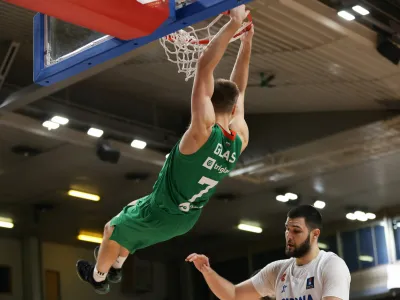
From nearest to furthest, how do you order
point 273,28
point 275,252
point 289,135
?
1. point 273,28
2. point 289,135
3. point 275,252

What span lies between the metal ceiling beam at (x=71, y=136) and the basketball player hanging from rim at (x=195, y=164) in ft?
21.3

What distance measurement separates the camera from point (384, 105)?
1338cm

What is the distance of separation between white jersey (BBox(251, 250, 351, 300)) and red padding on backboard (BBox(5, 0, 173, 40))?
6.75ft

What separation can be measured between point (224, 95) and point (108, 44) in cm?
89

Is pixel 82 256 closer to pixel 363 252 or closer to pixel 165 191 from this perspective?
pixel 363 252

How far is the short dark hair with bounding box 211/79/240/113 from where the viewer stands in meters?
5.80

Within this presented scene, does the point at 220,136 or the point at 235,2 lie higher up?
the point at 235,2

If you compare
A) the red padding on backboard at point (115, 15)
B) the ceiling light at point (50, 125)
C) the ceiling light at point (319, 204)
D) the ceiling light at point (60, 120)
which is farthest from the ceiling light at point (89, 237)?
the red padding on backboard at point (115, 15)

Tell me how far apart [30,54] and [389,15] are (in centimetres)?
500

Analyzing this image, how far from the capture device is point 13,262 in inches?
733

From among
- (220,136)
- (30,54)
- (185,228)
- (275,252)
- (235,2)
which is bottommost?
(185,228)

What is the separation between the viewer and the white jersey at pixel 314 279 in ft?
19.5

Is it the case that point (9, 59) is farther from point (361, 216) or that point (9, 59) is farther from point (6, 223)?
point (361, 216)

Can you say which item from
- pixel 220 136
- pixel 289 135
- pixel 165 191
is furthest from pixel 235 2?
pixel 289 135
